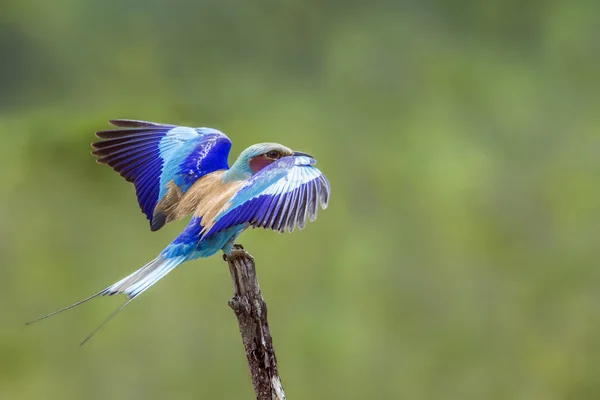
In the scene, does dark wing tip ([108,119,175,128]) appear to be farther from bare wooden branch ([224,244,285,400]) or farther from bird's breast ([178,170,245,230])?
bare wooden branch ([224,244,285,400])

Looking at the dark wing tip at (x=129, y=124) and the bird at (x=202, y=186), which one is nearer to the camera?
the bird at (x=202, y=186)

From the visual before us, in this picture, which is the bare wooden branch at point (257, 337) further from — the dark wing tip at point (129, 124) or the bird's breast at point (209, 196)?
the dark wing tip at point (129, 124)

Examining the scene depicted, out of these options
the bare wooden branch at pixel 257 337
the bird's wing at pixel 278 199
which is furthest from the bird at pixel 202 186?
the bare wooden branch at pixel 257 337

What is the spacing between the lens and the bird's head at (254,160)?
170 centimetres

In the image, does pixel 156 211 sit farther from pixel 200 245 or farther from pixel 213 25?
pixel 213 25

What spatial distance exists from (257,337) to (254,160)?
15.2 inches

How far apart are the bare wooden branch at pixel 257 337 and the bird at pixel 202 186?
12cm

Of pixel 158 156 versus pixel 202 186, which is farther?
pixel 158 156

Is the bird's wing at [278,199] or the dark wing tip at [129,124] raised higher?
the dark wing tip at [129,124]

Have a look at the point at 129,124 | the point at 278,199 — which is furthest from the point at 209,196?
the point at 129,124

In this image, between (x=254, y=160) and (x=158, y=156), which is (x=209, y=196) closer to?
(x=254, y=160)

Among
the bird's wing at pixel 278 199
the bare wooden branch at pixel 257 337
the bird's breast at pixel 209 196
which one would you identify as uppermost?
the bird's breast at pixel 209 196

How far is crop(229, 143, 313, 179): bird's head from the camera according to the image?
170 centimetres

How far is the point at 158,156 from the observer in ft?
6.23
